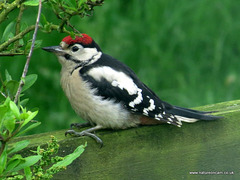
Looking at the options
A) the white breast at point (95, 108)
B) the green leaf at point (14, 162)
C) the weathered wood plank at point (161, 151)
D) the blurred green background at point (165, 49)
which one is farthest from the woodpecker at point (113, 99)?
the blurred green background at point (165, 49)

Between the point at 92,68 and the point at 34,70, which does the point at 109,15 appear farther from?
the point at 92,68

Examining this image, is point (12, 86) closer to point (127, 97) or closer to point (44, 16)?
point (44, 16)

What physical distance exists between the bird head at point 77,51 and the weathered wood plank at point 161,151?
61 cm

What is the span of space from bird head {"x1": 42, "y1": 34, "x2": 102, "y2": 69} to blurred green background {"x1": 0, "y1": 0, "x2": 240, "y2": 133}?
124cm

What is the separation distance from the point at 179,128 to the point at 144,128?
0.15 meters

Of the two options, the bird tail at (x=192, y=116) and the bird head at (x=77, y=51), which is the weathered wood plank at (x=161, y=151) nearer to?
the bird tail at (x=192, y=116)

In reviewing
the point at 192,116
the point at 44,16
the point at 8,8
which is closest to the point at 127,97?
the point at 192,116

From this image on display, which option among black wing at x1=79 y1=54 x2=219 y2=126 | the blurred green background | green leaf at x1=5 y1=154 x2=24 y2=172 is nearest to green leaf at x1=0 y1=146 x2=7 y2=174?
green leaf at x1=5 y1=154 x2=24 y2=172

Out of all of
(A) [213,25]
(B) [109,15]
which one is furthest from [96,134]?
(A) [213,25]

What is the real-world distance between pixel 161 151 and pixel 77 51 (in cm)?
84

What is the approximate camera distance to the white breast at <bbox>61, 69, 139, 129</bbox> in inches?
87.7

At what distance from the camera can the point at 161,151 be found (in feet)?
6.46

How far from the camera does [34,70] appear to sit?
12.6 ft

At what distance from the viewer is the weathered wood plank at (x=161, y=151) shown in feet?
5.96
